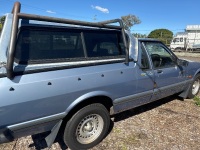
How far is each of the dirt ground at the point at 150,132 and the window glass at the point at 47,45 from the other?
155cm

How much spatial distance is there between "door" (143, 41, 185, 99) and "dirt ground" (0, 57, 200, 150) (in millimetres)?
525

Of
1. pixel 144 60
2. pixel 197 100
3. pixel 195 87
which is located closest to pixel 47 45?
pixel 144 60

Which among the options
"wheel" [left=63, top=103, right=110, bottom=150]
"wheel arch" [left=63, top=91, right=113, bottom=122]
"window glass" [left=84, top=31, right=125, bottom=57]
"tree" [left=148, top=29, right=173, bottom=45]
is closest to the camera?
"wheel arch" [left=63, top=91, right=113, bottom=122]

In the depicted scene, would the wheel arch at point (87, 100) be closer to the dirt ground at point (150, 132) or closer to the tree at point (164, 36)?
the dirt ground at point (150, 132)

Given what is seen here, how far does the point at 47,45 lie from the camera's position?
2963 mm

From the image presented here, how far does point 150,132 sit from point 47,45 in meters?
2.51

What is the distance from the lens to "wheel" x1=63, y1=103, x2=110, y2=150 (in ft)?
10.2

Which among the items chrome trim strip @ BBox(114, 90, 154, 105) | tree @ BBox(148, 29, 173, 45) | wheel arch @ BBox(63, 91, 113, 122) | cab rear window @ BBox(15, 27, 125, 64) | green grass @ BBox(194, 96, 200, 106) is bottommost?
green grass @ BBox(194, 96, 200, 106)

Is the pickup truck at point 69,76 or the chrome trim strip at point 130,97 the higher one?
the pickup truck at point 69,76

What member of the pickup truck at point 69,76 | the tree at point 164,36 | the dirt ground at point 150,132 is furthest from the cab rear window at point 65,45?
the tree at point 164,36

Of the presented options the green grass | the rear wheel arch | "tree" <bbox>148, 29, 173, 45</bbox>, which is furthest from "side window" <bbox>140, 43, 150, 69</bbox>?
"tree" <bbox>148, 29, 173, 45</bbox>

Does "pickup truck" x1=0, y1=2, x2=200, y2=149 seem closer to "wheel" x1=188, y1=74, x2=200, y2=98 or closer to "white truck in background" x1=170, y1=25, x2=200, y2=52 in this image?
"wheel" x1=188, y1=74, x2=200, y2=98

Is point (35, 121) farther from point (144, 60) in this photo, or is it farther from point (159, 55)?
point (159, 55)

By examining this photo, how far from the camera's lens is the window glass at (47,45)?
2.71m
